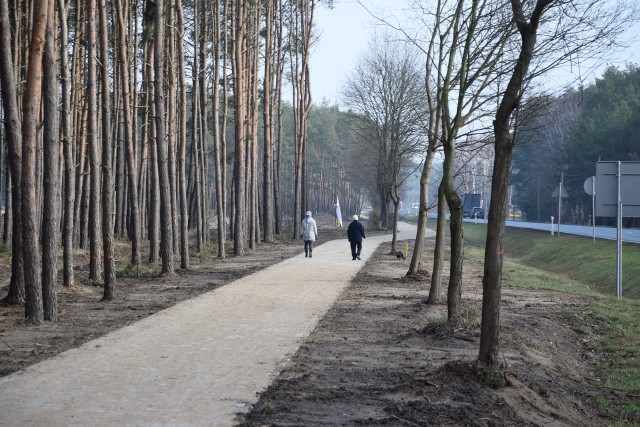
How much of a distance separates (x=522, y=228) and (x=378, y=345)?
48330mm

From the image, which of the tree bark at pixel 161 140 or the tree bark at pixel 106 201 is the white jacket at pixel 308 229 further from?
the tree bark at pixel 106 201

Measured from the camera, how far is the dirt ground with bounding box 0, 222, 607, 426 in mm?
8461

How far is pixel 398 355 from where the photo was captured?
1171cm

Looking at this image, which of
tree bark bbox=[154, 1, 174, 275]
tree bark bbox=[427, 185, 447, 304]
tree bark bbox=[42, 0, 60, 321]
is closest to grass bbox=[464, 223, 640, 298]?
tree bark bbox=[427, 185, 447, 304]

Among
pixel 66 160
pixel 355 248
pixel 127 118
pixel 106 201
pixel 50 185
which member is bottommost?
pixel 355 248

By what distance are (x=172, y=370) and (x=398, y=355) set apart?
2986mm

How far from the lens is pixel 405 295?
20.3m

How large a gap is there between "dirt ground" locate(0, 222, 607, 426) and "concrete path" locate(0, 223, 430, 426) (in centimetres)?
36

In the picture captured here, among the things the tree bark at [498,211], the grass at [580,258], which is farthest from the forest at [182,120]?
the grass at [580,258]

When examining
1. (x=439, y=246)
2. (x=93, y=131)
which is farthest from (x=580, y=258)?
(x=93, y=131)

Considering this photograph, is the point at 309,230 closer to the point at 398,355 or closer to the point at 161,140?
the point at 161,140

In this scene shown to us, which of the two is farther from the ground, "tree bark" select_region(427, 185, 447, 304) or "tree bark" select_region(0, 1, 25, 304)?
"tree bark" select_region(0, 1, 25, 304)

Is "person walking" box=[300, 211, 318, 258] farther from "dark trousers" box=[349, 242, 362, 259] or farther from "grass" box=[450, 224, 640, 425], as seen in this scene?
"grass" box=[450, 224, 640, 425]

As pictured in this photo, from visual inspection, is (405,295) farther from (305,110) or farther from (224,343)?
(305,110)
